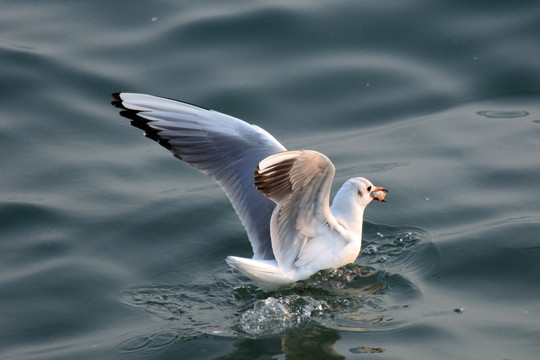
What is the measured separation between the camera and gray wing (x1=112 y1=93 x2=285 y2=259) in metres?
6.40

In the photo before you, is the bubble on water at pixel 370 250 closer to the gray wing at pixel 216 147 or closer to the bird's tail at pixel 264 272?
the gray wing at pixel 216 147

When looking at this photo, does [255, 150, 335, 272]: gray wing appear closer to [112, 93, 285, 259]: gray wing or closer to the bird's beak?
[112, 93, 285, 259]: gray wing

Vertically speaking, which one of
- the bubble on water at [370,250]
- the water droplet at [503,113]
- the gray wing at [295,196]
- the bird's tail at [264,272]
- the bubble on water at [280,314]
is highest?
the water droplet at [503,113]

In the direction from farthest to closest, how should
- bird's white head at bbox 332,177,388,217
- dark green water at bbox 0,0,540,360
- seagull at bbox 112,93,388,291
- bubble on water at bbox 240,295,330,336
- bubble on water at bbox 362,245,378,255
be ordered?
bubble on water at bbox 362,245,378,255, bird's white head at bbox 332,177,388,217, seagull at bbox 112,93,388,291, dark green water at bbox 0,0,540,360, bubble on water at bbox 240,295,330,336

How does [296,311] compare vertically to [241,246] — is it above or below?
below

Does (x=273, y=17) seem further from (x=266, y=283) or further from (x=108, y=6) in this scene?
(x=266, y=283)

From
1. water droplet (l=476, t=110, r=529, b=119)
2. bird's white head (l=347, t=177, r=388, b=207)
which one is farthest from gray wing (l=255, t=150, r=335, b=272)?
water droplet (l=476, t=110, r=529, b=119)

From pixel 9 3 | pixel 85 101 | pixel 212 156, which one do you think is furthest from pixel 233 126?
pixel 9 3

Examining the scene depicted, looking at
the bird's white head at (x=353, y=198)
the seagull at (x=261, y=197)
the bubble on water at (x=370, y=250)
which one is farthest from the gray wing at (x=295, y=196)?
the bubble on water at (x=370, y=250)

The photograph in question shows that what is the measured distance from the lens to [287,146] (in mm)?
8289

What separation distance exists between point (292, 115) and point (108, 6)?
124 inches

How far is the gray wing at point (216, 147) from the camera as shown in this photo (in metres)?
6.40

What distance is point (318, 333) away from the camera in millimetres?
5520

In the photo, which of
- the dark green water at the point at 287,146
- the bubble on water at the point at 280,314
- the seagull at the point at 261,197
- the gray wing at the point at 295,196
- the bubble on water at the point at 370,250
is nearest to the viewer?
the gray wing at the point at 295,196
